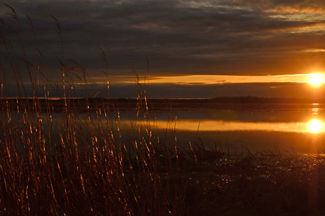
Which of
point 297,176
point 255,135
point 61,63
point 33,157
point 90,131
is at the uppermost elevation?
point 61,63

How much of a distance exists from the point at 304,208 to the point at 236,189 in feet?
2.70

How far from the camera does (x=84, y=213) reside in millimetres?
3021

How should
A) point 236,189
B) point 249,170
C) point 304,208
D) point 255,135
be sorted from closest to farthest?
point 304,208, point 236,189, point 249,170, point 255,135

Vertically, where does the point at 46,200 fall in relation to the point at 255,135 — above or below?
above

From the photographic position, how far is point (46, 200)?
2865 mm

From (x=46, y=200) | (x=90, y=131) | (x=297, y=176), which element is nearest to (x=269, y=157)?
(x=297, y=176)

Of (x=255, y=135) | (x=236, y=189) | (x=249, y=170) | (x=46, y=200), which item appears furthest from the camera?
(x=255, y=135)

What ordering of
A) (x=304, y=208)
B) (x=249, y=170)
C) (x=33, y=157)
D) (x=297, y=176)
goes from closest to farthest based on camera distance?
(x=33, y=157) < (x=304, y=208) < (x=297, y=176) < (x=249, y=170)

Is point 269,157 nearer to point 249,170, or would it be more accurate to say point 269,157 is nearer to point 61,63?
point 249,170

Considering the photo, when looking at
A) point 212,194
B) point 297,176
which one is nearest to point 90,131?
point 212,194

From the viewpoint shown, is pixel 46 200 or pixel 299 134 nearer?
pixel 46 200

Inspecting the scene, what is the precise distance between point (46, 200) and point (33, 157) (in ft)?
1.76

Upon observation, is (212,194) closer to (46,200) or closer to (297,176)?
(297,176)

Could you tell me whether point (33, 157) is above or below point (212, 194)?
above
